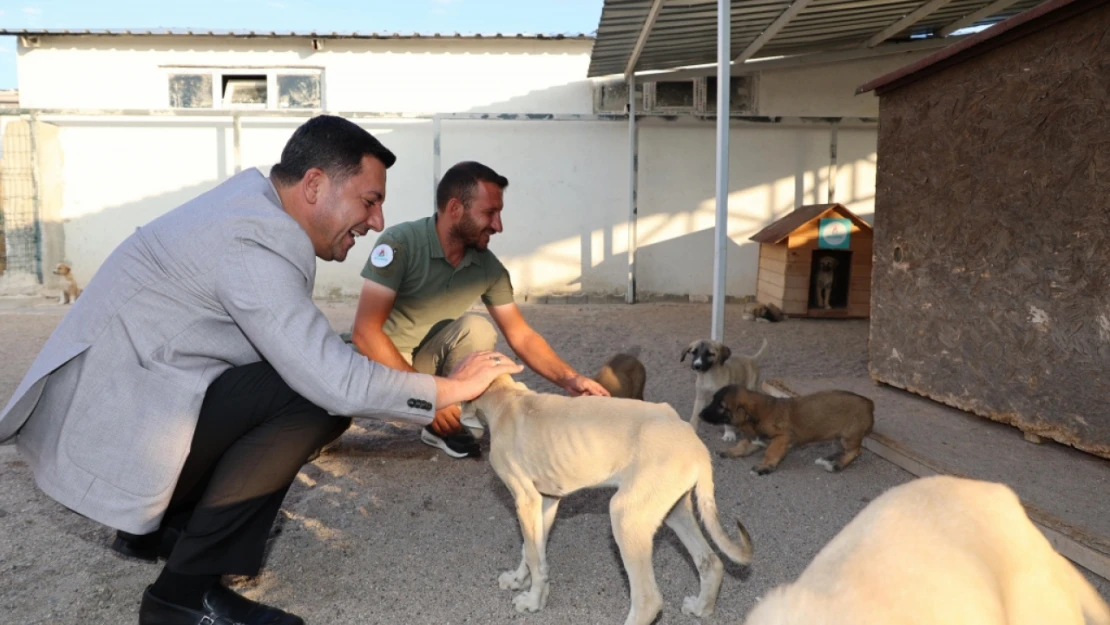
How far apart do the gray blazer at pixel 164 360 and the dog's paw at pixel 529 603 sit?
34.7 inches

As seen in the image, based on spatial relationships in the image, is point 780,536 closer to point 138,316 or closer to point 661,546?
point 661,546

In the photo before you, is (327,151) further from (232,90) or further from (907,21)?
(232,90)

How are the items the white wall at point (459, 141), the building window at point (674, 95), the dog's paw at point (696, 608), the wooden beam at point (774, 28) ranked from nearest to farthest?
1. the dog's paw at point (696, 608)
2. the wooden beam at point (774, 28)
3. the white wall at point (459, 141)
4. the building window at point (674, 95)

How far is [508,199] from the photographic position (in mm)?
12094

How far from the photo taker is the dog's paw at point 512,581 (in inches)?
121

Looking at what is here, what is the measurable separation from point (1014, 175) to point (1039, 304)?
74 cm

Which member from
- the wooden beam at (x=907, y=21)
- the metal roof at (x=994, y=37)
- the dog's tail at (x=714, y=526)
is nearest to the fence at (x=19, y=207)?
the metal roof at (x=994, y=37)

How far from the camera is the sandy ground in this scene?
2.88 m

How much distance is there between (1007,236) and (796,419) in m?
1.59

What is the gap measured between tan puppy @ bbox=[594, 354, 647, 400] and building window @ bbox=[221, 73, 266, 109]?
8878mm

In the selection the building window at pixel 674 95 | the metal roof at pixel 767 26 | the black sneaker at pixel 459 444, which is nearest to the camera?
the black sneaker at pixel 459 444

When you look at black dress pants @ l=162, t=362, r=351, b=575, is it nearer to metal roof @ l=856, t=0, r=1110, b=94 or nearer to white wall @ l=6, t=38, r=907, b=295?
metal roof @ l=856, t=0, r=1110, b=94

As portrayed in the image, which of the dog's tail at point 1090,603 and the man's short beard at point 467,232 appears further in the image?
the man's short beard at point 467,232

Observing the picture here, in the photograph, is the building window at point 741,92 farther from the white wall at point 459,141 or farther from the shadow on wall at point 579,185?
the shadow on wall at point 579,185
